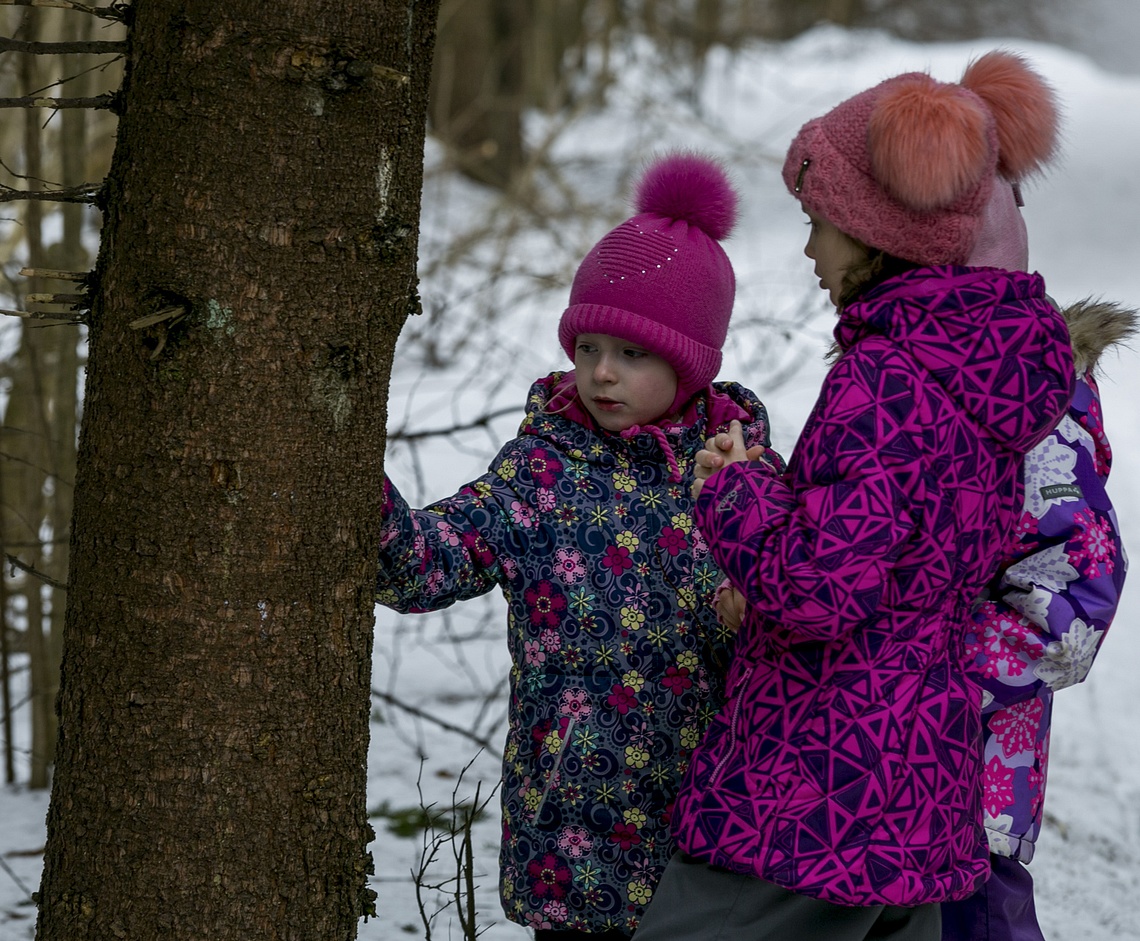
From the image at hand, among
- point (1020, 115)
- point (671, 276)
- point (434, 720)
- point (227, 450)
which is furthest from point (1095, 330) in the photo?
point (434, 720)

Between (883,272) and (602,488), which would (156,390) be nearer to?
(602,488)

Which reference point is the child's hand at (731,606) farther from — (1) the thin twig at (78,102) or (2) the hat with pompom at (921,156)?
(1) the thin twig at (78,102)

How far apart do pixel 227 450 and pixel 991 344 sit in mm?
1017

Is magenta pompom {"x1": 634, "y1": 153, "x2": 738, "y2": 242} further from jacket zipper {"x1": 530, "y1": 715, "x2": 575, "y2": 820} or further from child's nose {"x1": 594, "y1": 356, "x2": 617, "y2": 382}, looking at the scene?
jacket zipper {"x1": 530, "y1": 715, "x2": 575, "y2": 820}

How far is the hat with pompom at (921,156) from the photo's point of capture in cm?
172

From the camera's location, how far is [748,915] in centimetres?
177

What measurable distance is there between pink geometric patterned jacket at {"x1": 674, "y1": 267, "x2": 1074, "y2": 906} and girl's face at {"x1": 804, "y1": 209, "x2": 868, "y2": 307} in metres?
0.09

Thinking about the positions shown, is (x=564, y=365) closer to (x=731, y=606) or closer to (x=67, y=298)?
(x=731, y=606)

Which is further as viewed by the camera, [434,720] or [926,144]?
[434,720]

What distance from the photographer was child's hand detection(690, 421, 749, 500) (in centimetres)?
185

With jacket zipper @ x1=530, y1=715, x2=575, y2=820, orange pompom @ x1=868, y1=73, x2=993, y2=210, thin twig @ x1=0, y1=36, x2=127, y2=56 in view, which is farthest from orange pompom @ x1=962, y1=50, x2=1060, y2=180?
thin twig @ x1=0, y1=36, x2=127, y2=56

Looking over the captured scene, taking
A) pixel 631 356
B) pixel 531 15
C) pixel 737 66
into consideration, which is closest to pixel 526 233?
pixel 531 15

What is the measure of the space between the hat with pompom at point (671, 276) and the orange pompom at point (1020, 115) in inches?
18.9

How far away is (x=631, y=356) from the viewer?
84.4 inches
